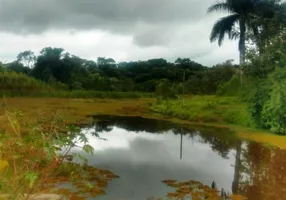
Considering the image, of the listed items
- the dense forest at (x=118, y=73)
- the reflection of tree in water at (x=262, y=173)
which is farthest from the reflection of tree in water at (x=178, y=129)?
the dense forest at (x=118, y=73)

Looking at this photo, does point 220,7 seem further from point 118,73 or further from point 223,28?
point 118,73

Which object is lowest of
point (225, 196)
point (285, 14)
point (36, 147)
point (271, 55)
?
point (225, 196)

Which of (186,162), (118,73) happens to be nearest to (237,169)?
(186,162)

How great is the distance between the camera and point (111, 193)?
8594mm

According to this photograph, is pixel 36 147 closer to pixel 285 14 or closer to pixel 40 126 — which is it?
pixel 40 126

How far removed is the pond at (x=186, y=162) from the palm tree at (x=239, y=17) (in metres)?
13.9

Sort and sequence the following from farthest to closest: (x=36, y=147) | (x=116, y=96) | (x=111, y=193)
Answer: (x=116, y=96) < (x=111, y=193) < (x=36, y=147)

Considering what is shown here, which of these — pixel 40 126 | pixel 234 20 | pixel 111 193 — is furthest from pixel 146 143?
pixel 234 20

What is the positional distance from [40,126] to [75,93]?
1588 inches

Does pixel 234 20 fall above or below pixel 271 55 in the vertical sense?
above

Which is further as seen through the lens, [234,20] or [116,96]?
[116,96]

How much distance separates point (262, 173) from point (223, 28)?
23.4 m

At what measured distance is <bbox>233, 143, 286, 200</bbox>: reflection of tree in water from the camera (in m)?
8.84

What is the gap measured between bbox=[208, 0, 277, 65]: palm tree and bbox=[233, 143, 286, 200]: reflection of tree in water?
1729cm
